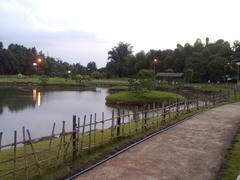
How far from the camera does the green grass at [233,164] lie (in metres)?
9.45

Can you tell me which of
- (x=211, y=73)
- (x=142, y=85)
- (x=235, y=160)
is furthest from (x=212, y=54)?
(x=235, y=160)

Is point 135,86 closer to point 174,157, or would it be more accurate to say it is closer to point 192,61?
point 174,157

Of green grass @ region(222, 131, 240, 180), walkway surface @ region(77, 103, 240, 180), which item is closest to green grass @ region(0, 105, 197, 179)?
walkway surface @ region(77, 103, 240, 180)

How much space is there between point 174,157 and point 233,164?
1864 millimetres

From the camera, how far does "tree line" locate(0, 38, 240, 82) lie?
74.1m

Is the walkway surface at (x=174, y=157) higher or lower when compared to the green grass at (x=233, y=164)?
higher

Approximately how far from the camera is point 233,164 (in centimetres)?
1059

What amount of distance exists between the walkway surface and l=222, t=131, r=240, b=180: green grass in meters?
0.30

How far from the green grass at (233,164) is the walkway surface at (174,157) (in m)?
0.30

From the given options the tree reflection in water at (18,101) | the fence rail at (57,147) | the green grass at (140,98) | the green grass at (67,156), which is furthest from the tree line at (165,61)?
the green grass at (67,156)

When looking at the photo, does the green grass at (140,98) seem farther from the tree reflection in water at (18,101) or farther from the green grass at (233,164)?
the green grass at (233,164)

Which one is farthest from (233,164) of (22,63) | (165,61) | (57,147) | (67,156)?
(22,63)

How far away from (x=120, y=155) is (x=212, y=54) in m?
73.8

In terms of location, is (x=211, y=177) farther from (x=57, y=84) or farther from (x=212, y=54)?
(x=212, y=54)
